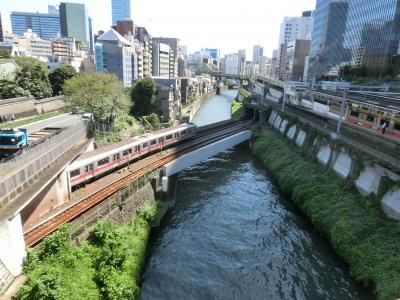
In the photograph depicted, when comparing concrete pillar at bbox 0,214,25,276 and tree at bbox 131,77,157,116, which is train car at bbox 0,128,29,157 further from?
tree at bbox 131,77,157,116

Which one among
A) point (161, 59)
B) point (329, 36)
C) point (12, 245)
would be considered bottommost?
point (12, 245)

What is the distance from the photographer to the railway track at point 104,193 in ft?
54.4

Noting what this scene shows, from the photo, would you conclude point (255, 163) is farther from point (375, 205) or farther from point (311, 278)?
point (311, 278)

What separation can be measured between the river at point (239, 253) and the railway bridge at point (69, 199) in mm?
3838

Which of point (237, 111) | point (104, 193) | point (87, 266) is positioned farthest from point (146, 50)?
point (87, 266)

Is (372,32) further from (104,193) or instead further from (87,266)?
(87,266)

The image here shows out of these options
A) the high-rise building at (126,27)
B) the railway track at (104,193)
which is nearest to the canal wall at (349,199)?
the railway track at (104,193)

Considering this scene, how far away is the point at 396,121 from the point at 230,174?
17.2 meters

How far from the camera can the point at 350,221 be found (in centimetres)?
2080

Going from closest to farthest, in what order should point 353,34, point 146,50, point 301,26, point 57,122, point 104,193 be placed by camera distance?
point 104,193 → point 57,122 → point 353,34 → point 146,50 → point 301,26

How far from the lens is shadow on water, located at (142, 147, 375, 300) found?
17469 millimetres

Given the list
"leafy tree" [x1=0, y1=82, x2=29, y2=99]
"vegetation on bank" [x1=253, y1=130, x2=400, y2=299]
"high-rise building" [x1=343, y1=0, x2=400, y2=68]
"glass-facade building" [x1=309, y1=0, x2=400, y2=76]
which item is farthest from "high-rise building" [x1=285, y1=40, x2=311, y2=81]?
"leafy tree" [x1=0, y1=82, x2=29, y2=99]

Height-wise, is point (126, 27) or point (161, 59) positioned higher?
point (126, 27)

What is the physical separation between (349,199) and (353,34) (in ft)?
234
